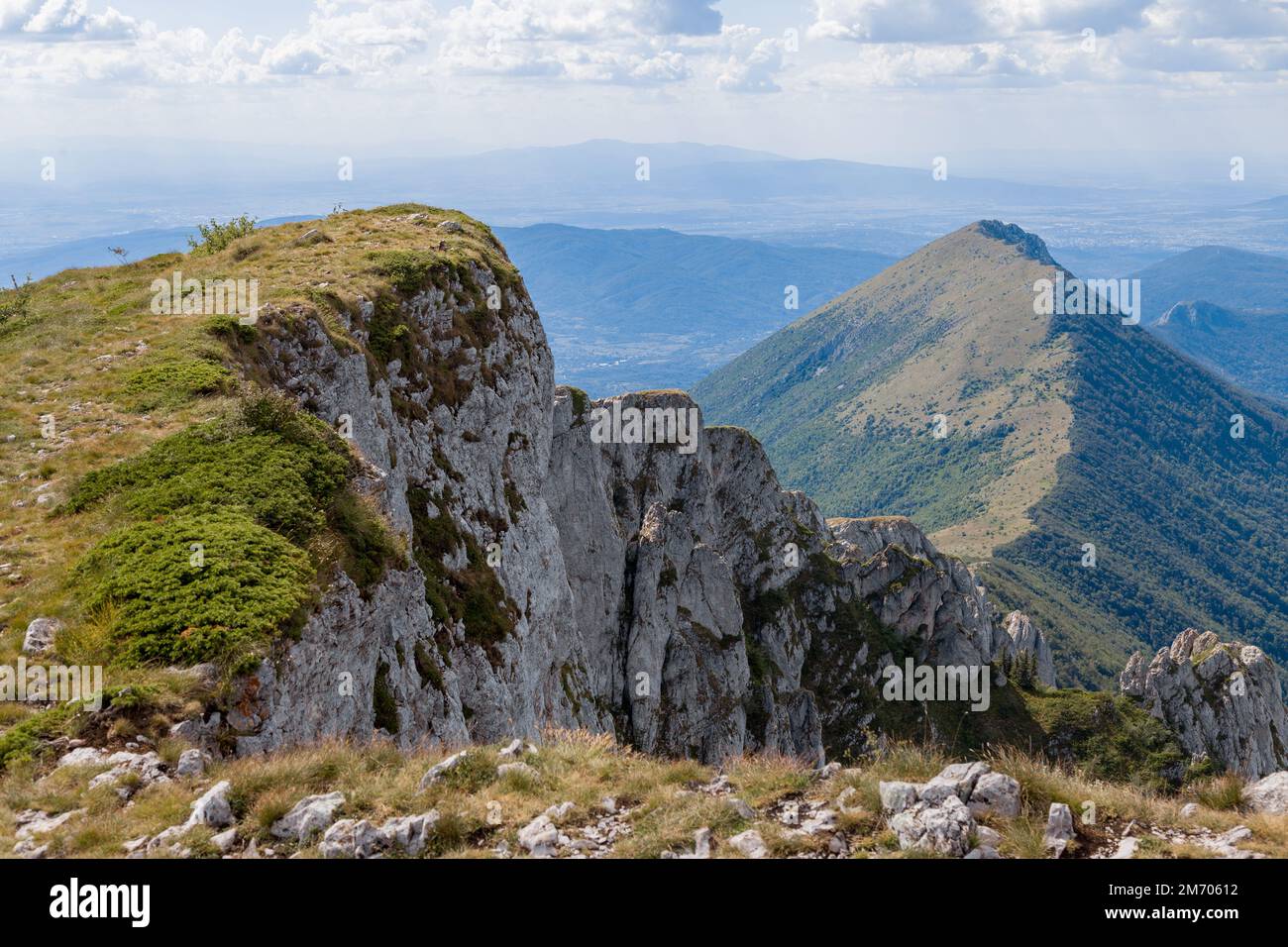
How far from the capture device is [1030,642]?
405ft

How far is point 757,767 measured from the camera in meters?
14.8

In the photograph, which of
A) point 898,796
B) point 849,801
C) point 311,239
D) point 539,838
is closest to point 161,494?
point 539,838

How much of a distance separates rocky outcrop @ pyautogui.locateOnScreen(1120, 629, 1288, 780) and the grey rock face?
13003 millimetres

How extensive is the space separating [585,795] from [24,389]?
915 inches

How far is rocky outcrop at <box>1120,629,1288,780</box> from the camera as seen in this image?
10156 centimetres

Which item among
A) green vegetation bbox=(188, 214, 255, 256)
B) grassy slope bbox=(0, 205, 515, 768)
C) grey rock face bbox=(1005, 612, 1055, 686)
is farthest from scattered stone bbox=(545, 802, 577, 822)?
grey rock face bbox=(1005, 612, 1055, 686)

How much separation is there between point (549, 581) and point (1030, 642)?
102977 millimetres

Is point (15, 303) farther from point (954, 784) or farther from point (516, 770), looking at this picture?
point (954, 784)

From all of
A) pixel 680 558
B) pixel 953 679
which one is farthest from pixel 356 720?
pixel 953 679

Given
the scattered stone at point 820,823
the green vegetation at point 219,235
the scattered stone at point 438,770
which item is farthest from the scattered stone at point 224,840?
the green vegetation at point 219,235

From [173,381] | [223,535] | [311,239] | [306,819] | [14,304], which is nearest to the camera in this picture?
[306,819]

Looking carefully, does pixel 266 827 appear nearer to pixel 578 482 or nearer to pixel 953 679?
pixel 578 482

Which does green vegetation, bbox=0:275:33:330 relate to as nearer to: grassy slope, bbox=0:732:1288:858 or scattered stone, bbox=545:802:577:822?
grassy slope, bbox=0:732:1288:858

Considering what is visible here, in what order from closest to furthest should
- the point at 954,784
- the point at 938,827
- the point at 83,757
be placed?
1. the point at 938,827
2. the point at 954,784
3. the point at 83,757
